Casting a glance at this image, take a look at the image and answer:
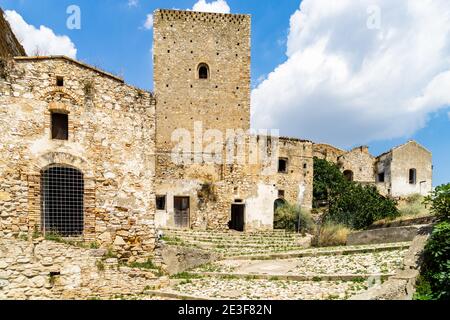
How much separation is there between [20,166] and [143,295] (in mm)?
4534

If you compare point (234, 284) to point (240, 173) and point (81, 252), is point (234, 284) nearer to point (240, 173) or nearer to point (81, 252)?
point (81, 252)

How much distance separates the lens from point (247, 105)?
90.1 feet

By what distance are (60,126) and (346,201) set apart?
1696cm

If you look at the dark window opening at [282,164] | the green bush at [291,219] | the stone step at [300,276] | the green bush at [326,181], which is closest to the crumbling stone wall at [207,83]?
the dark window opening at [282,164]

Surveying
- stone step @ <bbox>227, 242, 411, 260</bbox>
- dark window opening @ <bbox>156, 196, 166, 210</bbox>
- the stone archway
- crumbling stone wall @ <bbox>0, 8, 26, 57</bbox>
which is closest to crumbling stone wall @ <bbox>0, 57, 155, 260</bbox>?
the stone archway

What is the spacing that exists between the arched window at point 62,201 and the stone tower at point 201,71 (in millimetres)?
15483

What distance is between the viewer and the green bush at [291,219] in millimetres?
22484

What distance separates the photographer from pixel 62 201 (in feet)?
35.0

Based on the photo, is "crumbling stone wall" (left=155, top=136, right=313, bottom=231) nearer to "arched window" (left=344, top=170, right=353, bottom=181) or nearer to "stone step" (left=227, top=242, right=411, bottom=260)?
"stone step" (left=227, top=242, right=411, bottom=260)

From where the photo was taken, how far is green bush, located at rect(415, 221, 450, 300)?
27.0 feet

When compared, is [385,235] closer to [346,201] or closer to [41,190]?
[346,201]

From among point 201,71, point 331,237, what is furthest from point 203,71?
Result: point 331,237
